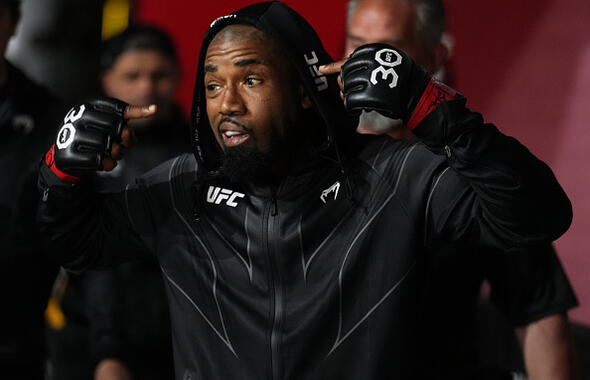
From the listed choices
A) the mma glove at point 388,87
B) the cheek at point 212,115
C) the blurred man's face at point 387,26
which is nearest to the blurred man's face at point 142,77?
the blurred man's face at point 387,26

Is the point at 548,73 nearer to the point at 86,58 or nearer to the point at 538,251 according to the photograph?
the point at 538,251

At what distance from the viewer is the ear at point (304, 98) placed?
166 centimetres

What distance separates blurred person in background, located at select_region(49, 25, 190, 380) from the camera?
2186 mm

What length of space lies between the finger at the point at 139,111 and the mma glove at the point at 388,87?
371 mm

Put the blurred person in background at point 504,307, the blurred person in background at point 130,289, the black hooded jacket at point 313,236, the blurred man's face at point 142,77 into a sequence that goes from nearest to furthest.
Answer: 1. the black hooded jacket at point 313,236
2. the blurred person in background at point 504,307
3. the blurred person in background at point 130,289
4. the blurred man's face at point 142,77

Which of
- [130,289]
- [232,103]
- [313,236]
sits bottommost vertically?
[130,289]

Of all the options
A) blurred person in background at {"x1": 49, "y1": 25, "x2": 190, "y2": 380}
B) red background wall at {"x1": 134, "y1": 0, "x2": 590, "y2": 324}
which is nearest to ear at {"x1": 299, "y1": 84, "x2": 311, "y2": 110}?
blurred person in background at {"x1": 49, "y1": 25, "x2": 190, "y2": 380}

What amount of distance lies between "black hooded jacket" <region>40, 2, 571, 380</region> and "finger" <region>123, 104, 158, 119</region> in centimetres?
15

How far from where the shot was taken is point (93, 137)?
1.56 meters

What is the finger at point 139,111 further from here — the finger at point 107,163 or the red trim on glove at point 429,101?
the red trim on glove at point 429,101

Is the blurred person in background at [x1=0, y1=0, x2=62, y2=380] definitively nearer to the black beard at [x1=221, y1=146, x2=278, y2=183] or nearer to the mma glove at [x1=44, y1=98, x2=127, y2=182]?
the mma glove at [x1=44, y1=98, x2=127, y2=182]

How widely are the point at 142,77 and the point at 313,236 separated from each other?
4.80 ft

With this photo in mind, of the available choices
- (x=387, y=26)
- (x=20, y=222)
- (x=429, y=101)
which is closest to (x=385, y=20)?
(x=387, y=26)

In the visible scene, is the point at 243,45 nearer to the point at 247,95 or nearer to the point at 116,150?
the point at 247,95
